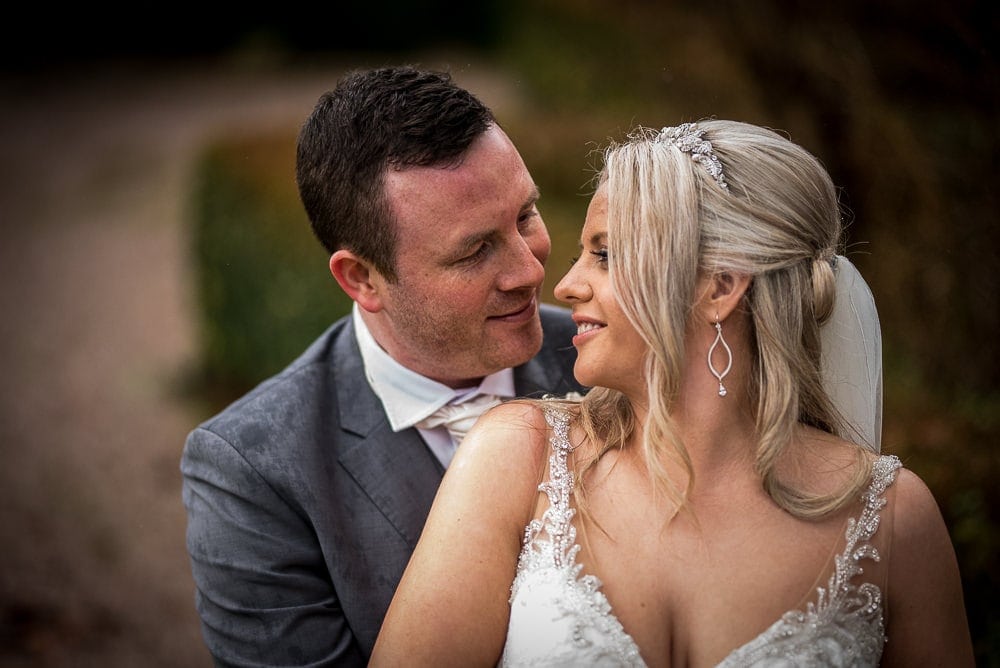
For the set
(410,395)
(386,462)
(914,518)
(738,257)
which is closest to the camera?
(738,257)

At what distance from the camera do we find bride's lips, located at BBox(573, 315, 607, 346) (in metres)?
2.56

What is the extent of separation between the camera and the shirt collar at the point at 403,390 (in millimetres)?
3240

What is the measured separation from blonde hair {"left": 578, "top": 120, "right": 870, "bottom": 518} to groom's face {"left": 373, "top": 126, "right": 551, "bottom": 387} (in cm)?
60

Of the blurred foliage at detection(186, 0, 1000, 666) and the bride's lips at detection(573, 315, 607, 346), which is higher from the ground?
the bride's lips at detection(573, 315, 607, 346)

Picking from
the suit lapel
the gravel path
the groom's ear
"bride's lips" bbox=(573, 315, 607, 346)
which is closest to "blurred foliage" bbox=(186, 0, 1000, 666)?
"bride's lips" bbox=(573, 315, 607, 346)

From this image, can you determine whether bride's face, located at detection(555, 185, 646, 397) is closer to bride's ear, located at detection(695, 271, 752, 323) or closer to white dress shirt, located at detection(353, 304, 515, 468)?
bride's ear, located at detection(695, 271, 752, 323)

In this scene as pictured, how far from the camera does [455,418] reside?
325 centimetres

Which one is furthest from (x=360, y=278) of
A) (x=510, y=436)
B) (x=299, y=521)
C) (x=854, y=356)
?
(x=854, y=356)

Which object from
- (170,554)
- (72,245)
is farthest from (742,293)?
(72,245)

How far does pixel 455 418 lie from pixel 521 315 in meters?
0.40

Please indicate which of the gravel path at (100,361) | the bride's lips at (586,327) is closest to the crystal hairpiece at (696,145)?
the bride's lips at (586,327)

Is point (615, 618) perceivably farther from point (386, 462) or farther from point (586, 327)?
point (386, 462)

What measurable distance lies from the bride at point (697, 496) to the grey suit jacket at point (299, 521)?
49 cm

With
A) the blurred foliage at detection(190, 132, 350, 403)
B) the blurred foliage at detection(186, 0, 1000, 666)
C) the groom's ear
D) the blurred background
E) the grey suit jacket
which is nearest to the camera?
the grey suit jacket
